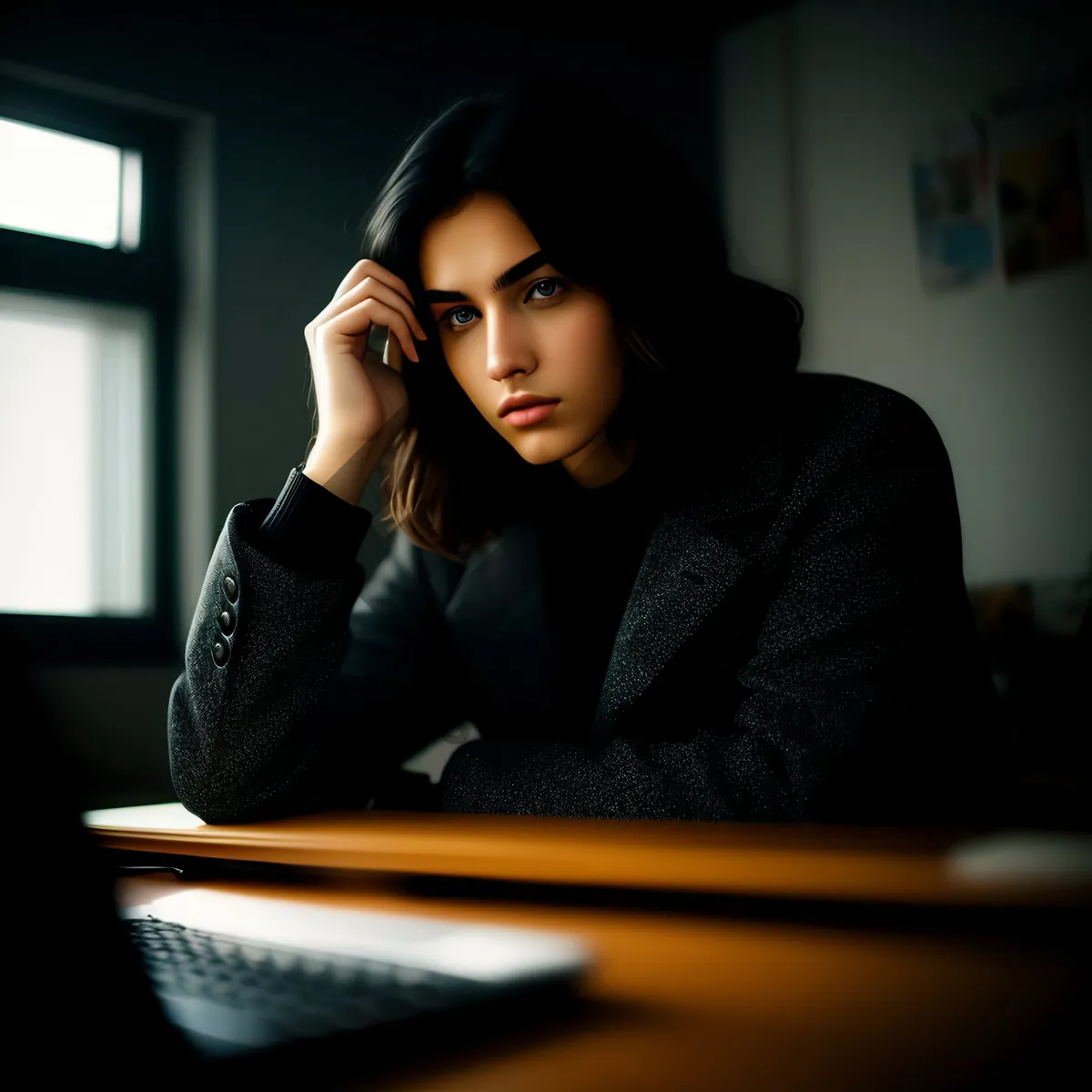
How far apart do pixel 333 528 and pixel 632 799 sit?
1.41ft

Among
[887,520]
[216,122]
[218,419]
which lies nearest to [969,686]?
[887,520]

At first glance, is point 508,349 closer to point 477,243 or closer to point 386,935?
point 477,243

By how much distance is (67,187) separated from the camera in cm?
271

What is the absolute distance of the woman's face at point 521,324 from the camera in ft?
3.90

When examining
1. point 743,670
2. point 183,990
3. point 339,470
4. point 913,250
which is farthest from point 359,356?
point 913,250

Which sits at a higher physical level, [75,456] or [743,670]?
[75,456]

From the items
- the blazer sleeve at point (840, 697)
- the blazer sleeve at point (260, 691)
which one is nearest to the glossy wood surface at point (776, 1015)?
the blazer sleeve at point (840, 697)

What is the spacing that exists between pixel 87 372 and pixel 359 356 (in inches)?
67.4

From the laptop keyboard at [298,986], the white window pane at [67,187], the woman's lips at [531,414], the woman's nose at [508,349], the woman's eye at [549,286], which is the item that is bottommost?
the laptop keyboard at [298,986]

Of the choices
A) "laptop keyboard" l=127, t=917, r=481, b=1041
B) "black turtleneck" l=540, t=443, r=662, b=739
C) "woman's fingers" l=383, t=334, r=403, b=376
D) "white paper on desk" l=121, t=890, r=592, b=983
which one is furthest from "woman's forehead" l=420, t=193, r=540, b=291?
"laptop keyboard" l=127, t=917, r=481, b=1041

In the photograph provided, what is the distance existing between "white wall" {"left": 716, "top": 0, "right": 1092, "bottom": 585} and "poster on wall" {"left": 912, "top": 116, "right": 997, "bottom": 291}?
46mm

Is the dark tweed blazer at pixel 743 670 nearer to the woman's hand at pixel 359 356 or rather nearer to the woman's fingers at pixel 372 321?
the woman's hand at pixel 359 356

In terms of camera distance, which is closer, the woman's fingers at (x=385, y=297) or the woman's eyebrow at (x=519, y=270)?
the woman's eyebrow at (x=519, y=270)

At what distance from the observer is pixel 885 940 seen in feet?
1.57
